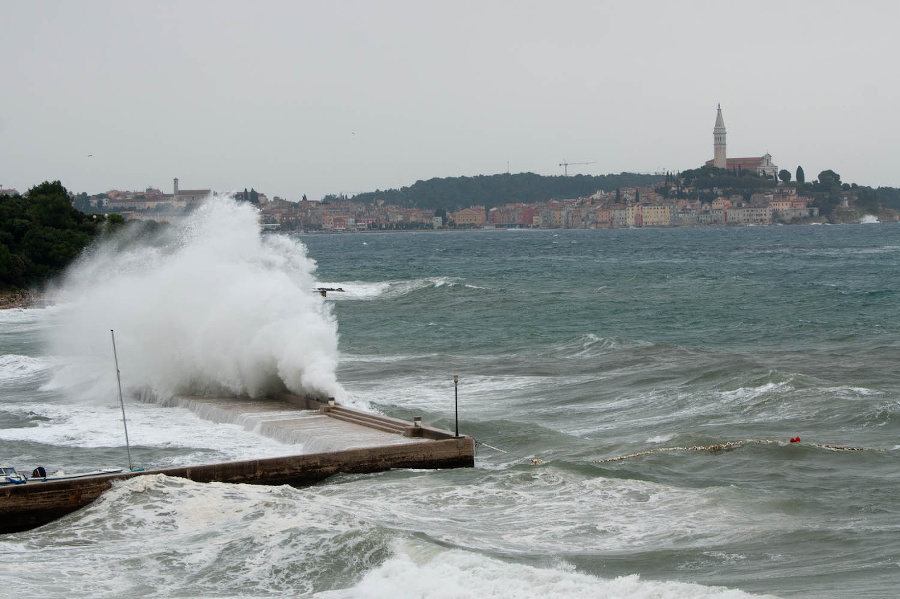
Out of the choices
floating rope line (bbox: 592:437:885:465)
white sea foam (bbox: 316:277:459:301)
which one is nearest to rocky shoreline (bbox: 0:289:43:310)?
white sea foam (bbox: 316:277:459:301)

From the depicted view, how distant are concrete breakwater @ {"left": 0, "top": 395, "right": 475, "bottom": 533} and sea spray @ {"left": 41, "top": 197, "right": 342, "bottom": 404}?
3282mm

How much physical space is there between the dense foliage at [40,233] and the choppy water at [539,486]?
65.7 ft

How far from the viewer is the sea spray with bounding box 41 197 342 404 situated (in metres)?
25.2

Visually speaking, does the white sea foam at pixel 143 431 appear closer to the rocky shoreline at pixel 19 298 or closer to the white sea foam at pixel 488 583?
the white sea foam at pixel 488 583

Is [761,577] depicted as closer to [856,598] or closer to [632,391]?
[856,598]

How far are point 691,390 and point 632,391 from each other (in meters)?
1.35

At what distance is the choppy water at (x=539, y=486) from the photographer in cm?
1266

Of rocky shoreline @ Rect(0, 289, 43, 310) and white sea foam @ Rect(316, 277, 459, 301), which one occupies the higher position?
rocky shoreline @ Rect(0, 289, 43, 310)

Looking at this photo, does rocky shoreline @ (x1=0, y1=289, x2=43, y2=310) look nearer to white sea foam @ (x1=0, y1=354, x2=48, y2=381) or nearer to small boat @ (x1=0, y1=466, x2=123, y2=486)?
white sea foam @ (x1=0, y1=354, x2=48, y2=381)

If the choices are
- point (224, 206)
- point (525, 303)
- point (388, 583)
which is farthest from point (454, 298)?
point (388, 583)

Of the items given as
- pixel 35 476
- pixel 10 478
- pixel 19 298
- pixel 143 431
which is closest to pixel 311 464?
pixel 35 476

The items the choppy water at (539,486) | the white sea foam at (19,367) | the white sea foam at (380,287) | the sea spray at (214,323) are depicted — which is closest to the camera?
the choppy water at (539,486)

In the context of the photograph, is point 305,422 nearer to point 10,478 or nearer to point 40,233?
point 10,478

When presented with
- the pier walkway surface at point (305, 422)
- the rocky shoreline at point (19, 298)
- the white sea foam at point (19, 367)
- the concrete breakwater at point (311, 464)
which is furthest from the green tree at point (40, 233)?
the concrete breakwater at point (311, 464)
